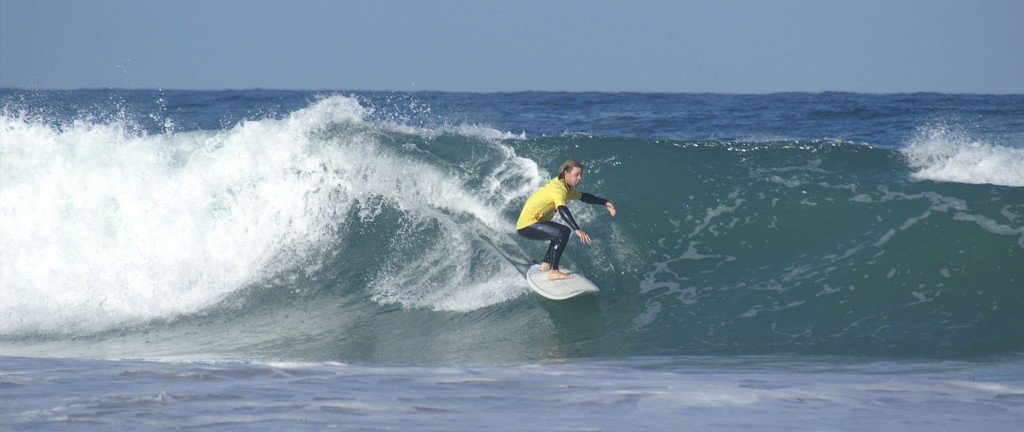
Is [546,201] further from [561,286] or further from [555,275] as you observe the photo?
[561,286]

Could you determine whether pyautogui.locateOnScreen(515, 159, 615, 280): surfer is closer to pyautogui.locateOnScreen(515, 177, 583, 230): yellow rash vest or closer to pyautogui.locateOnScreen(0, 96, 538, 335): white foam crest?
pyautogui.locateOnScreen(515, 177, 583, 230): yellow rash vest

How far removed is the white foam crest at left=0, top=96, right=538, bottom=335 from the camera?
10562mm

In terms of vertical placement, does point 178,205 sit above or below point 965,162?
below

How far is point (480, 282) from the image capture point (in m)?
10.3

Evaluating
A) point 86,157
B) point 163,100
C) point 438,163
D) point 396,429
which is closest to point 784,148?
point 438,163

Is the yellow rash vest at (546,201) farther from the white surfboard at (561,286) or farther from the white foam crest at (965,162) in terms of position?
the white foam crest at (965,162)

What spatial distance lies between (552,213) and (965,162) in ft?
21.7

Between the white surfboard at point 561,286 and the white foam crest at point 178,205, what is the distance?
744 mm

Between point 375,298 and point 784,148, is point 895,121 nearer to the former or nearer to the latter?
point 784,148

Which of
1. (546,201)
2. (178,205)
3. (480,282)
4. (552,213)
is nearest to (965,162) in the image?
(552,213)

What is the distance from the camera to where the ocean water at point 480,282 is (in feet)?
18.3

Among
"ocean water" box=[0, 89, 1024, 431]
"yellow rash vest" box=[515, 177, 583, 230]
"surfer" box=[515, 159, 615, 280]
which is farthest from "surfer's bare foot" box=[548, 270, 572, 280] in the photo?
"yellow rash vest" box=[515, 177, 583, 230]

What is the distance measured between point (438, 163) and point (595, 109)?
15332 mm

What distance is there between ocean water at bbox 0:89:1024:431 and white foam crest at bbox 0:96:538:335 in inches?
1.4
